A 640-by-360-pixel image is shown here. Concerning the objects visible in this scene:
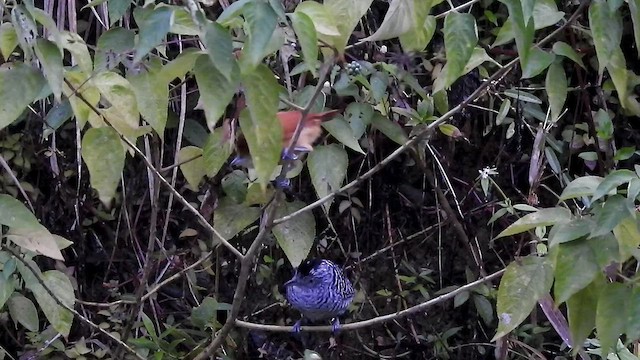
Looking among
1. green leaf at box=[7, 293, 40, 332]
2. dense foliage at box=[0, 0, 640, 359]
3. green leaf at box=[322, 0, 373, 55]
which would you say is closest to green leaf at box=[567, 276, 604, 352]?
dense foliage at box=[0, 0, 640, 359]

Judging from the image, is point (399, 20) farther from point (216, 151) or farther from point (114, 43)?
point (216, 151)

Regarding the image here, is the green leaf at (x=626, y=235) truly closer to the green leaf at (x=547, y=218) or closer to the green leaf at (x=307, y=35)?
the green leaf at (x=547, y=218)

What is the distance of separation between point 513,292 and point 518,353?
1265mm

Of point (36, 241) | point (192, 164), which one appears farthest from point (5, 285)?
point (192, 164)

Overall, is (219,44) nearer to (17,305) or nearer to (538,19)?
(538,19)

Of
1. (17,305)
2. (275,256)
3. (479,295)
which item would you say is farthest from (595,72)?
(17,305)

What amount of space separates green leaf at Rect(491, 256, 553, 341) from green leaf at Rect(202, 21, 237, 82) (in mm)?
565

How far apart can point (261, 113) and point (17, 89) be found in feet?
0.93

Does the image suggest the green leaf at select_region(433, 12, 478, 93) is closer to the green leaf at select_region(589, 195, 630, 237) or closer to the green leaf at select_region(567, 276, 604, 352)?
the green leaf at select_region(589, 195, 630, 237)

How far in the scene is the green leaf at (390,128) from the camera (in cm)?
162

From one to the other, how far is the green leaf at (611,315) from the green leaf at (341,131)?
49 centimetres

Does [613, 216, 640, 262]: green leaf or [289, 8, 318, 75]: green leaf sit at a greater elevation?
[289, 8, 318, 75]: green leaf

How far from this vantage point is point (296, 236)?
1.55 metres

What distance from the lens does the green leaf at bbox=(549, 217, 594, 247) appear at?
1.10 metres
